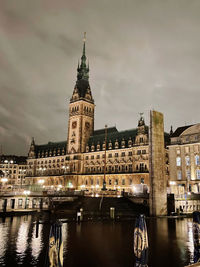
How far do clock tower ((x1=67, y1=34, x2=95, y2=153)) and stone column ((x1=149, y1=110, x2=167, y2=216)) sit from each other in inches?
2517

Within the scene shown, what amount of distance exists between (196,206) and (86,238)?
159ft

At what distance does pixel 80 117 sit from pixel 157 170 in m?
70.3

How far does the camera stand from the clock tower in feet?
387

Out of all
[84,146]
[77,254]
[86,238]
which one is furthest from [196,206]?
[84,146]

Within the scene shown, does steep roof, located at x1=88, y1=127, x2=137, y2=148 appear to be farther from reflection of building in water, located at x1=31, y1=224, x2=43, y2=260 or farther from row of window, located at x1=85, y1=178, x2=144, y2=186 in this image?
reflection of building in water, located at x1=31, y1=224, x2=43, y2=260

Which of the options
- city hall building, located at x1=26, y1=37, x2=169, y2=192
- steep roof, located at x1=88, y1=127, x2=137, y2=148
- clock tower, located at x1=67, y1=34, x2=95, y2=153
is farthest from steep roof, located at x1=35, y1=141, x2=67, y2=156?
steep roof, located at x1=88, y1=127, x2=137, y2=148

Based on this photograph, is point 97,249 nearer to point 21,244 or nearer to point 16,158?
point 21,244

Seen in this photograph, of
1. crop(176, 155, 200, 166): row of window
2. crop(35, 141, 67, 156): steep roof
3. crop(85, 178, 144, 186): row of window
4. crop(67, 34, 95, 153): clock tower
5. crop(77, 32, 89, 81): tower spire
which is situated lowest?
crop(85, 178, 144, 186): row of window

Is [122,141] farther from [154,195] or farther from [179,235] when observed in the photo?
[179,235]

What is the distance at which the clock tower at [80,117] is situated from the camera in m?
118

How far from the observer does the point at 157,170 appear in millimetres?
54750

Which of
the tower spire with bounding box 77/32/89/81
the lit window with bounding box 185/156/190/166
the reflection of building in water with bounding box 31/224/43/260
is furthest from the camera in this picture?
the tower spire with bounding box 77/32/89/81

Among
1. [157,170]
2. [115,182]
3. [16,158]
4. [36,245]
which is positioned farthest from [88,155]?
[36,245]

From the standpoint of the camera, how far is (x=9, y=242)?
27.4 meters
